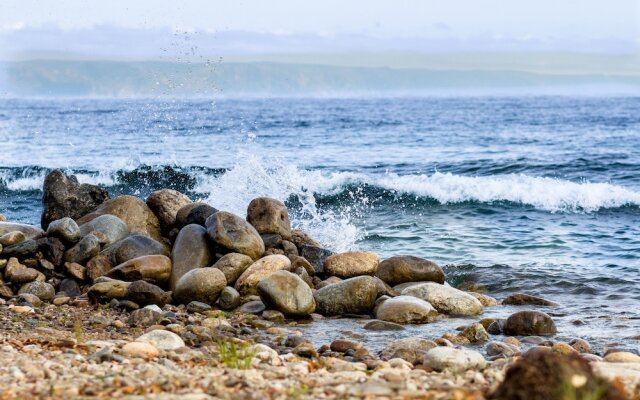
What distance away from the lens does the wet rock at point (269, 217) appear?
38.7ft

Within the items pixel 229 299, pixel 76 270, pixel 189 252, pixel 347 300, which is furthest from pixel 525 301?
pixel 76 270

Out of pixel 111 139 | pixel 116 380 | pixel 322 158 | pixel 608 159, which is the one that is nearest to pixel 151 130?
pixel 111 139

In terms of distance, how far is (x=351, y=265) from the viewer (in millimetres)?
10773

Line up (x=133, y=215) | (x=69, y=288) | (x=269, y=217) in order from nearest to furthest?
(x=69, y=288), (x=269, y=217), (x=133, y=215)

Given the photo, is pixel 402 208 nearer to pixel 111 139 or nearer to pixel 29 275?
pixel 29 275

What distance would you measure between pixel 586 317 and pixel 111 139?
31.6 meters

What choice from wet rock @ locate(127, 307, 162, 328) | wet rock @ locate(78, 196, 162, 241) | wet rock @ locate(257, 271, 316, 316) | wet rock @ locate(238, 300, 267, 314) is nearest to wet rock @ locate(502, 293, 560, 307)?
wet rock @ locate(257, 271, 316, 316)

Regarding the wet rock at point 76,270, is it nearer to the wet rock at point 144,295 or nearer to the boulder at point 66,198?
the wet rock at point 144,295

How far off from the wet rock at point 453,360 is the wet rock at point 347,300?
9.87 feet

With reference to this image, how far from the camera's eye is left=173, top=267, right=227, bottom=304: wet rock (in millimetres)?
9570

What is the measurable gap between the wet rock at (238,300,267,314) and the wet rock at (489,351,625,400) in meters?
5.24

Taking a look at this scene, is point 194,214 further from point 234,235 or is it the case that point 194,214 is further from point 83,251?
point 83,251

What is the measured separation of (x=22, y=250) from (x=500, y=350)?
640 cm

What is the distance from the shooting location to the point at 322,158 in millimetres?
29578
